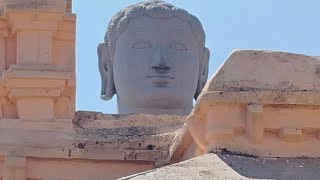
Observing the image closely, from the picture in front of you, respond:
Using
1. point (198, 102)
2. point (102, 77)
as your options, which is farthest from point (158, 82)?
point (198, 102)

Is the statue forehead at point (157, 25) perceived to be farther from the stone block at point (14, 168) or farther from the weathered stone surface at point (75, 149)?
the stone block at point (14, 168)

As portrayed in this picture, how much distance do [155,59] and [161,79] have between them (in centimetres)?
25

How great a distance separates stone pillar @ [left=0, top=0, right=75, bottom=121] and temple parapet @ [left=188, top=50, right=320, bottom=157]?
7.62 feet

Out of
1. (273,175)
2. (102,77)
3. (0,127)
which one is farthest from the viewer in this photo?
(102,77)

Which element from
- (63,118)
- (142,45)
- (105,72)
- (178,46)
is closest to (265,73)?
(63,118)

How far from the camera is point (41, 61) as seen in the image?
1239 cm

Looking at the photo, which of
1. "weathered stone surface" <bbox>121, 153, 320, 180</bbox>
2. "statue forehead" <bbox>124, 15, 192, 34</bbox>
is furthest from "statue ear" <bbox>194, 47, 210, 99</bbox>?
"weathered stone surface" <bbox>121, 153, 320, 180</bbox>

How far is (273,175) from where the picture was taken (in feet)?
32.0

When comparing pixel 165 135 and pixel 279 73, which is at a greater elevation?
pixel 279 73

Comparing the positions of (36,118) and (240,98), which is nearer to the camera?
(240,98)

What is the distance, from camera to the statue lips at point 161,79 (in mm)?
14891

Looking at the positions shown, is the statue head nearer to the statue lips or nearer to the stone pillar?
the statue lips

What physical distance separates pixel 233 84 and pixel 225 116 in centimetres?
28

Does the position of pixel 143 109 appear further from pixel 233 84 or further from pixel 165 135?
pixel 233 84
